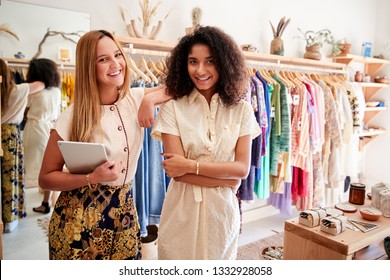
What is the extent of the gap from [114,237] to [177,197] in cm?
22

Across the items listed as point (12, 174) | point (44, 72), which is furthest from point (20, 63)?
point (12, 174)

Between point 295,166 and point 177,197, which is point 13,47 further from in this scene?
point 295,166

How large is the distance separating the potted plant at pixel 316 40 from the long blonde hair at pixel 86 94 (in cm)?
207

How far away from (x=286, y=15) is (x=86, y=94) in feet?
7.14

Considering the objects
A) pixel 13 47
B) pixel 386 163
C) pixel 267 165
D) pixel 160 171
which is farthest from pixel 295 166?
pixel 13 47

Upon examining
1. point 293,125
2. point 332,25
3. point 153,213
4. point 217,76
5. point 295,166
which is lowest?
point 153,213

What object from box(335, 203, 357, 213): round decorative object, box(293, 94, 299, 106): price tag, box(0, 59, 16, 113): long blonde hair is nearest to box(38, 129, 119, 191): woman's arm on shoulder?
box(0, 59, 16, 113): long blonde hair

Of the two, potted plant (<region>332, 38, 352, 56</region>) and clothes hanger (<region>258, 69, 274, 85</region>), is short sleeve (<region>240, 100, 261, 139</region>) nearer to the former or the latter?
clothes hanger (<region>258, 69, 274, 85</region>)

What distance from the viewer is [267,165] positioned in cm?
207

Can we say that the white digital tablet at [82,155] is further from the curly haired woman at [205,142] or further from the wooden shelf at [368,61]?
the wooden shelf at [368,61]

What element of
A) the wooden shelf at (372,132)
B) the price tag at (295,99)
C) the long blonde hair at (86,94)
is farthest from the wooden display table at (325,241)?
the wooden shelf at (372,132)

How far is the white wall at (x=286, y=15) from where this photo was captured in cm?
172

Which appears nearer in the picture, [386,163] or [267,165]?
[386,163]

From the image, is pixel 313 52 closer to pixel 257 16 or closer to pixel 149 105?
pixel 257 16
